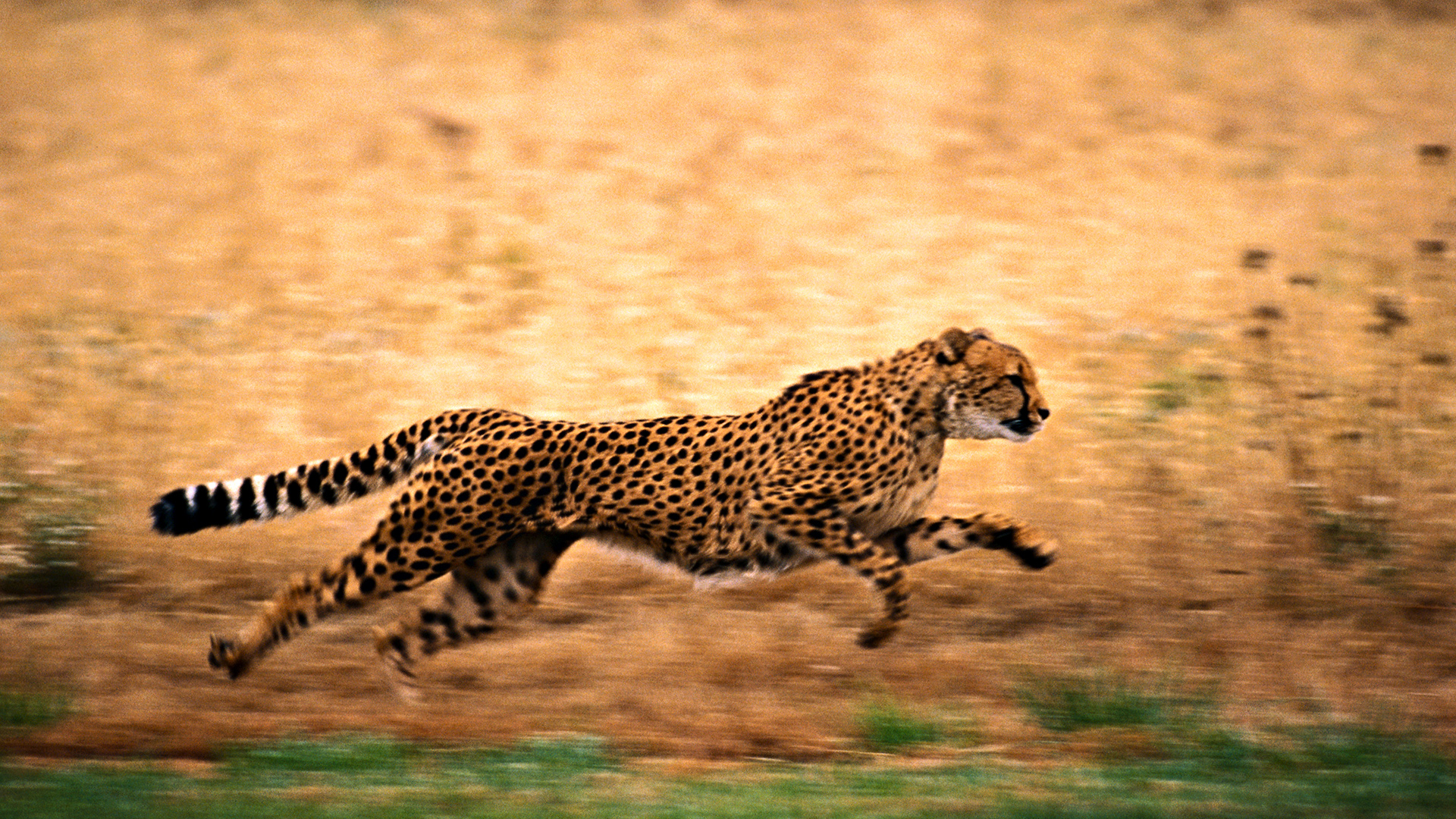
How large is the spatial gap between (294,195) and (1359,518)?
8.55m

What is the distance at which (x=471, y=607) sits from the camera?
22.8 ft

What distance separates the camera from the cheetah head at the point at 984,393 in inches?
264

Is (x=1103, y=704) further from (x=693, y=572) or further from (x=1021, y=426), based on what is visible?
(x=693, y=572)

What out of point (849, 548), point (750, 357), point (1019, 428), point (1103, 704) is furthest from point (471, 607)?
point (750, 357)

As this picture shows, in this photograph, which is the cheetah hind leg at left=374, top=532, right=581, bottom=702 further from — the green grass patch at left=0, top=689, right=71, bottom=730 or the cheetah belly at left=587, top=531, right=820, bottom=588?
the green grass patch at left=0, top=689, right=71, bottom=730

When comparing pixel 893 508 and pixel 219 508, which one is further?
pixel 893 508

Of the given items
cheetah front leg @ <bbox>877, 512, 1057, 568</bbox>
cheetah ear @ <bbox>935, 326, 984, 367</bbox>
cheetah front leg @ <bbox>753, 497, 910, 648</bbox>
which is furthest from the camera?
cheetah ear @ <bbox>935, 326, 984, 367</bbox>

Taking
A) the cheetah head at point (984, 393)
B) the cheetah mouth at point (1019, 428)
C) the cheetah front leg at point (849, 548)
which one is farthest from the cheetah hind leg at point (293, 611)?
the cheetah mouth at point (1019, 428)

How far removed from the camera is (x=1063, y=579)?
27.5 feet

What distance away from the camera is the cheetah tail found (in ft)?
21.2

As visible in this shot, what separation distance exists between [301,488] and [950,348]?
2.51 m

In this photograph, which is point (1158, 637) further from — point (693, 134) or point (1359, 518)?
point (693, 134)

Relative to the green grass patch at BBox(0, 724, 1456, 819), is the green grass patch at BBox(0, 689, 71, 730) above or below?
above

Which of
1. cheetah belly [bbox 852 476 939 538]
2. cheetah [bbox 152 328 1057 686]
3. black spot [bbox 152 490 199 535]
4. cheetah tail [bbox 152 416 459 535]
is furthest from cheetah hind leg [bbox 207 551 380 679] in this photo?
cheetah belly [bbox 852 476 939 538]
